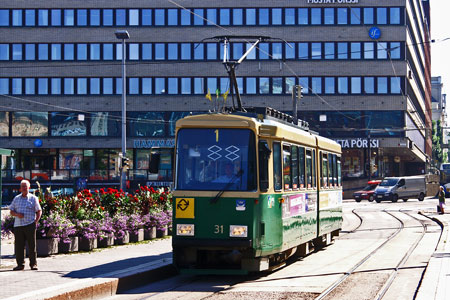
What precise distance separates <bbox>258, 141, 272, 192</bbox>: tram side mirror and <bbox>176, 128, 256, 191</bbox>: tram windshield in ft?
0.42

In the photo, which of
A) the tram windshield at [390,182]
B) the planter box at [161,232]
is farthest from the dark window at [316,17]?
the planter box at [161,232]

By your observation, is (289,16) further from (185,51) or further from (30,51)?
(30,51)

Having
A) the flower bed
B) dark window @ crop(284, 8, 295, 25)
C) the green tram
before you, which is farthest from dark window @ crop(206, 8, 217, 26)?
the green tram

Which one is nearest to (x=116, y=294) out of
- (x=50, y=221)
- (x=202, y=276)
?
(x=202, y=276)

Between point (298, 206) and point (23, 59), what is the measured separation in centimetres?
5131

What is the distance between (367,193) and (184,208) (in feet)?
161

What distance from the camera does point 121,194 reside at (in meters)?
19.5

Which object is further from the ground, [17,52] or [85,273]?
[17,52]

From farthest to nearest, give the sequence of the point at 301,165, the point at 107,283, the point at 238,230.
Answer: the point at 301,165 → the point at 238,230 → the point at 107,283

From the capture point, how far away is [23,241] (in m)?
13.3

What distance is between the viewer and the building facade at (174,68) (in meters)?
62.4

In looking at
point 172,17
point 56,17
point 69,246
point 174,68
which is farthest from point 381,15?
point 69,246

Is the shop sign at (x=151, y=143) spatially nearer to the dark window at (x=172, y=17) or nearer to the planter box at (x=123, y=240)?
the dark window at (x=172, y=17)

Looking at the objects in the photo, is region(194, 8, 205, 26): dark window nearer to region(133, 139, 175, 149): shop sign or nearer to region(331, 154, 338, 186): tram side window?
region(133, 139, 175, 149): shop sign
